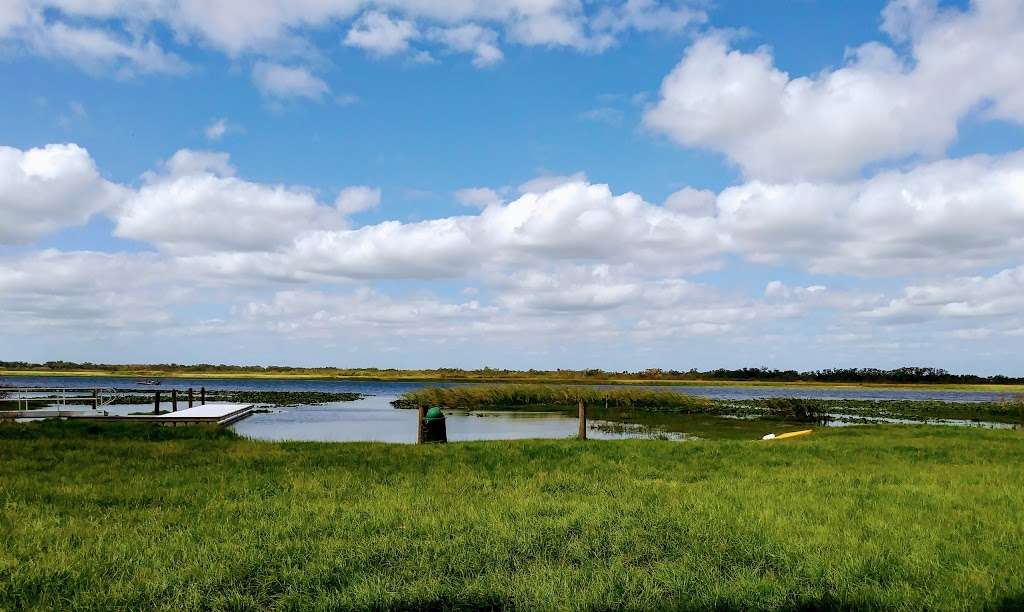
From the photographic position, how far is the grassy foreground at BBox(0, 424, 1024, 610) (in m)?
7.02

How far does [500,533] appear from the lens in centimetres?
917

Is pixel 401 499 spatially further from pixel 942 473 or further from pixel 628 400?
pixel 628 400

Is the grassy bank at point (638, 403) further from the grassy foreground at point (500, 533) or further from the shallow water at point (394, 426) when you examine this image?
the grassy foreground at point (500, 533)

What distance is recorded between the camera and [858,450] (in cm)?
1945

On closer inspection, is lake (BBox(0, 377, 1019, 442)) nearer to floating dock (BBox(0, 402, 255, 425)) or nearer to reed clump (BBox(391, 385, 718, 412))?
floating dock (BBox(0, 402, 255, 425))

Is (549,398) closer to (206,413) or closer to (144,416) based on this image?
(206,413)

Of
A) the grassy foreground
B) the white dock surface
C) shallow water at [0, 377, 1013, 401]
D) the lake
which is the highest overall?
the grassy foreground

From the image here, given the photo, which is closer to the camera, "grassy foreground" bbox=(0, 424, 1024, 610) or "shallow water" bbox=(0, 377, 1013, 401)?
"grassy foreground" bbox=(0, 424, 1024, 610)

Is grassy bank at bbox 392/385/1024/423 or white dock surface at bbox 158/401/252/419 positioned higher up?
white dock surface at bbox 158/401/252/419

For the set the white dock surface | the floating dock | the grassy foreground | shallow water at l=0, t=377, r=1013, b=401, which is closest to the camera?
the grassy foreground

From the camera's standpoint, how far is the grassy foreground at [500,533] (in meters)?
7.02

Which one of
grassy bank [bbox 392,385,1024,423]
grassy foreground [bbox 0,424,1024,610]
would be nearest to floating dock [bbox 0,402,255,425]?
grassy foreground [bbox 0,424,1024,610]

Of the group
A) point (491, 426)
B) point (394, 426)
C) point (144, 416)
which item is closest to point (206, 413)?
point (144, 416)

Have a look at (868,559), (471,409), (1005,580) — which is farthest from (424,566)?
(471,409)
